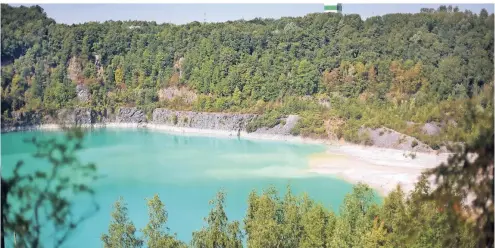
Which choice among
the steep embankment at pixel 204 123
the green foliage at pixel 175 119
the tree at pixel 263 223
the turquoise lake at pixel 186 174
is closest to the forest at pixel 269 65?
the steep embankment at pixel 204 123

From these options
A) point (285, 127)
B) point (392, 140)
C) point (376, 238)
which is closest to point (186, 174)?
point (392, 140)

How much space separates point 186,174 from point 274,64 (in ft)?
26.1

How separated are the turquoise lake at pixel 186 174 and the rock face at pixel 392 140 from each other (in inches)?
53.1

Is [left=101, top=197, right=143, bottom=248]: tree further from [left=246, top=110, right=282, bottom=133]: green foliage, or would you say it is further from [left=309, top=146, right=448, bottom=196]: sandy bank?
[left=246, top=110, right=282, bottom=133]: green foliage

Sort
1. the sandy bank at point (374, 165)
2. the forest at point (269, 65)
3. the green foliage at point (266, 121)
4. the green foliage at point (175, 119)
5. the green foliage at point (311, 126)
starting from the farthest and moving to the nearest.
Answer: the green foliage at point (175, 119) < the green foliage at point (266, 121) < the green foliage at point (311, 126) < the forest at point (269, 65) < the sandy bank at point (374, 165)

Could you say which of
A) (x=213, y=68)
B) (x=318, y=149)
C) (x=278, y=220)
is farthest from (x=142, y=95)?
(x=278, y=220)

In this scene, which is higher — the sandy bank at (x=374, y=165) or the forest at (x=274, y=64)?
the forest at (x=274, y=64)

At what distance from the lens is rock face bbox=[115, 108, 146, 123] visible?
71.4 feet

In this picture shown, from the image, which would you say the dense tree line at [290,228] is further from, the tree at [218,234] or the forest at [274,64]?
the forest at [274,64]

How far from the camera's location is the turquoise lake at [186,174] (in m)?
9.82

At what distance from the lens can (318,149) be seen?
56.0 feet

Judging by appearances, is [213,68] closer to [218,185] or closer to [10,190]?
[218,185]

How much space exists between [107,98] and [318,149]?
8554 mm

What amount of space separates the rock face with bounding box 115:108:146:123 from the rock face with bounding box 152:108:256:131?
0.48 meters
